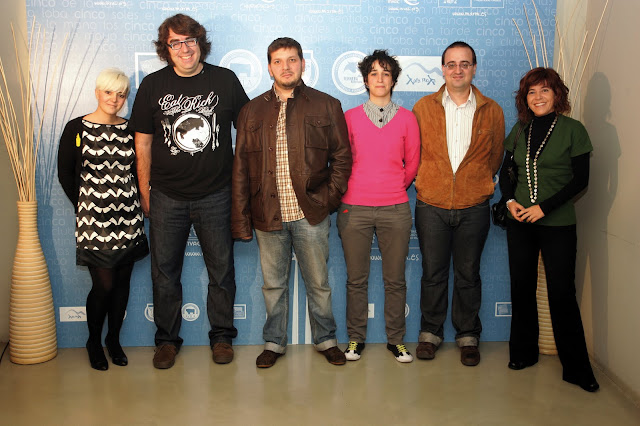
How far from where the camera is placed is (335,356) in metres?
3.36

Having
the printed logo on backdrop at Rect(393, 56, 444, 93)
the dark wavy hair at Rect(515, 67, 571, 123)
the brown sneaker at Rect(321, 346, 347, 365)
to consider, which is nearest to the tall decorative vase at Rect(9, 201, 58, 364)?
the brown sneaker at Rect(321, 346, 347, 365)

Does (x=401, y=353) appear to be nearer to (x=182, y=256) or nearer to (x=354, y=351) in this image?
(x=354, y=351)

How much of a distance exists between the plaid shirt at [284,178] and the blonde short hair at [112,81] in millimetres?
886

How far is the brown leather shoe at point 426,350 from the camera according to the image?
3.42 meters

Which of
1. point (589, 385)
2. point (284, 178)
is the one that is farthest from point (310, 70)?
point (589, 385)

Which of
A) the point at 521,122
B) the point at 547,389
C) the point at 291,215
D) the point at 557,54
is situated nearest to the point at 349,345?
the point at 291,215

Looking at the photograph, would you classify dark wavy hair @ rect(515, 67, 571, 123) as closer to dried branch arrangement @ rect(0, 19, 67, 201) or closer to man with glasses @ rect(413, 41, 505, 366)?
man with glasses @ rect(413, 41, 505, 366)

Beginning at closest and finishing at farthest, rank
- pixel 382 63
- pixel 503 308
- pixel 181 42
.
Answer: pixel 181 42
pixel 382 63
pixel 503 308

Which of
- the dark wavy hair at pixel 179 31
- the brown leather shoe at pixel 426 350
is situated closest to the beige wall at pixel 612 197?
the brown leather shoe at pixel 426 350

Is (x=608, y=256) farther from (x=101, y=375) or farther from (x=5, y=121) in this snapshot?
(x=5, y=121)

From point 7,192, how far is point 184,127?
1348 mm

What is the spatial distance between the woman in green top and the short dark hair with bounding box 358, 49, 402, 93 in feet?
2.35

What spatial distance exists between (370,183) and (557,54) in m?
1.54

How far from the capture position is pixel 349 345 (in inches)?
137
